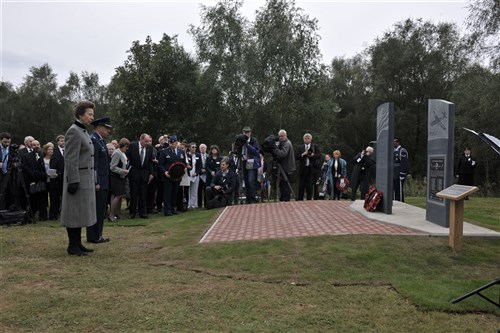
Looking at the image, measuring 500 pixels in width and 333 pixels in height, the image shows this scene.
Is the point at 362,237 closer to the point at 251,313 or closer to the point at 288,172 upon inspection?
the point at 251,313

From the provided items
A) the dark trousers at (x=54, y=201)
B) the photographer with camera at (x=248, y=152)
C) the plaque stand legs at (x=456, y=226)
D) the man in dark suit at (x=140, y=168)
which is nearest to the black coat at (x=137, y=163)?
the man in dark suit at (x=140, y=168)

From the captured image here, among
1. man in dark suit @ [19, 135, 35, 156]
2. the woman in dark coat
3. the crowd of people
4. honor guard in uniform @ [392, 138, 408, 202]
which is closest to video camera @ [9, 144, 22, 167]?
the crowd of people

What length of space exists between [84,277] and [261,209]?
5.92m

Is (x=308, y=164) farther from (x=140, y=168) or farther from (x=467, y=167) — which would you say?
(x=467, y=167)

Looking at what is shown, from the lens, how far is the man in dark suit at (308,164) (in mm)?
12914

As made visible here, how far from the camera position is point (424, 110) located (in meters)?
38.6

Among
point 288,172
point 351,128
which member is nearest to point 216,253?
point 288,172

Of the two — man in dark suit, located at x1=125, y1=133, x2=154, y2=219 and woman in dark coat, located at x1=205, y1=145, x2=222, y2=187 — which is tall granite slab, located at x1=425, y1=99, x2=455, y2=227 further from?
man in dark suit, located at x1=125, y1=133, x2=154, y2=219

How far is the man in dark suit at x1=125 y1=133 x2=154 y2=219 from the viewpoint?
11.0 meters

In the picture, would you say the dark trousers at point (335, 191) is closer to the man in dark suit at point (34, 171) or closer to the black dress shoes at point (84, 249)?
the man in dark suit at point (34, 171)

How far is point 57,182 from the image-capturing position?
35.4ft

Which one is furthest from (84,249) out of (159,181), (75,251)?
(159,181)

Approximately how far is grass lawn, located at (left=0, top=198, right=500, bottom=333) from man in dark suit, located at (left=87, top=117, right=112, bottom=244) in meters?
0.39

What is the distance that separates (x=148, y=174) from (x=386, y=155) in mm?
5778
